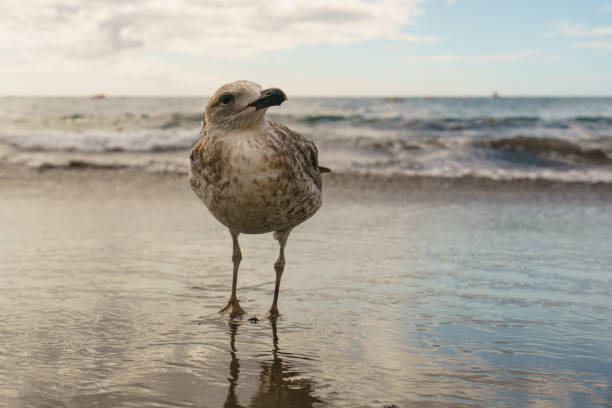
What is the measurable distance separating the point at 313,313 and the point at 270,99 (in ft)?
4.79

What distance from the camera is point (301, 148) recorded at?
3.78m

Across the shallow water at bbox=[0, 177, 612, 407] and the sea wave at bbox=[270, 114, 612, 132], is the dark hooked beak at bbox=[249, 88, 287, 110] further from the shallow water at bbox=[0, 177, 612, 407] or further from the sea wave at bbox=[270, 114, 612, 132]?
the sea wave at bbox=[270, 114, 612, 132]

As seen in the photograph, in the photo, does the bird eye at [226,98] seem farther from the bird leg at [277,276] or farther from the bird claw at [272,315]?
the bird claw at [272,315]

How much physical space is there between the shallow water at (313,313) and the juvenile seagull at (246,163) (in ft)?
2.30

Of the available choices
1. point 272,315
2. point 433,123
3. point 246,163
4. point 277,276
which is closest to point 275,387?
point 272,315

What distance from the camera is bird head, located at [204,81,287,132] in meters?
3.16

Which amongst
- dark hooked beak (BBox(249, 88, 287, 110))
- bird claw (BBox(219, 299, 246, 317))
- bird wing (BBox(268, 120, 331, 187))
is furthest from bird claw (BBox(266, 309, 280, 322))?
dark hooked beak (BBox(249, 88, 287, 110))

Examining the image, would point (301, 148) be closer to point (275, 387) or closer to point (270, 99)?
point (270, 99)

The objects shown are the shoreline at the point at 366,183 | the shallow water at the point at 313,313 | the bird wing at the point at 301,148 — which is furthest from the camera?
the shoreline at the point at 366,183

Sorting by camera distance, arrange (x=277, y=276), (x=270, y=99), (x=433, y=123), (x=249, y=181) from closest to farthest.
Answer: (x=270, y=99) → (x=249, y=181) → (x=277, y=276) → (x=433, y=123)

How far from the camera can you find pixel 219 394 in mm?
2607

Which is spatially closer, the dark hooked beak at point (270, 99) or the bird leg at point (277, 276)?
the dark hooked beak at point (270, 99)

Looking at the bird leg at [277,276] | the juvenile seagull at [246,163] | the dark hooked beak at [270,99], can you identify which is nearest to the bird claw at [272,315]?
the bird leg at [277,276]

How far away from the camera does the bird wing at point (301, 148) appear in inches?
139
